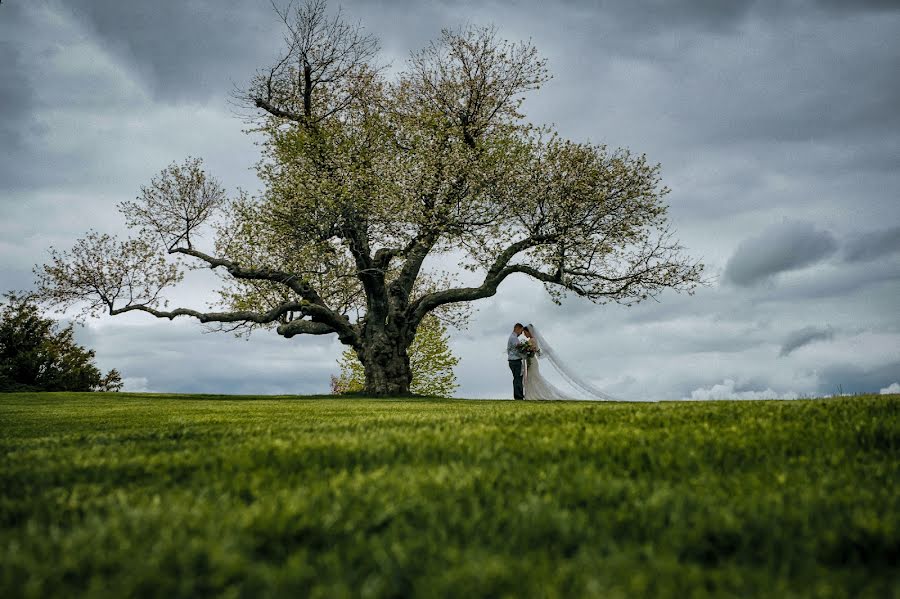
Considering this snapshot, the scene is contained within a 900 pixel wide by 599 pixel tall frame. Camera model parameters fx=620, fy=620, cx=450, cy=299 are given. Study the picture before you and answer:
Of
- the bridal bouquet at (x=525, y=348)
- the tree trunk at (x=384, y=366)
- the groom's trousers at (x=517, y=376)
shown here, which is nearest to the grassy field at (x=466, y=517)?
the bridal bouquet at (x=525, y=348)

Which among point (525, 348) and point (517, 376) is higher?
point (525, 348)

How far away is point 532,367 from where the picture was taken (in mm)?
27578

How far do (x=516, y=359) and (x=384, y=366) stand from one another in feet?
22.5

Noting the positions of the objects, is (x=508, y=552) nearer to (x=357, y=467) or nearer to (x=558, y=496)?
(x=558, y=496)

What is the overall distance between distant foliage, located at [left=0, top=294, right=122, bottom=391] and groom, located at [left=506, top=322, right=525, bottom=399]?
28.2 metres

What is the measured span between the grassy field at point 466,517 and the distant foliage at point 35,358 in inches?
1467

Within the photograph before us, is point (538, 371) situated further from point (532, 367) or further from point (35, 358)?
point (35, 358)

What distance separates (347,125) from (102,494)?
2725 cm

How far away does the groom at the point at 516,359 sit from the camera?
85.4ft

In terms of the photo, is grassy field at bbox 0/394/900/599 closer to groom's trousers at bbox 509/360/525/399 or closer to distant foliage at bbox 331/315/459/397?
groom's trousers at bbox 509/360/525/399

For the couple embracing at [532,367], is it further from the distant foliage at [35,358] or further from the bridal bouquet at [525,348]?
the distant foliage at [35,358]

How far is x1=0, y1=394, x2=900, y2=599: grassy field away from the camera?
2.63 m

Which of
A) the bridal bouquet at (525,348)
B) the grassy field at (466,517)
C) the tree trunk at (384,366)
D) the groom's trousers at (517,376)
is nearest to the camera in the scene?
the grassy field at (466,517)

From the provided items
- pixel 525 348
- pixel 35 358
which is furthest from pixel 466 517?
pixel 35 358
